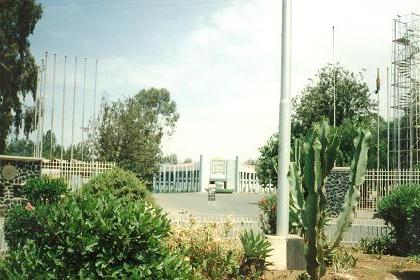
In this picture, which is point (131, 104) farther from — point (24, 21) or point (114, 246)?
point (114, 246)

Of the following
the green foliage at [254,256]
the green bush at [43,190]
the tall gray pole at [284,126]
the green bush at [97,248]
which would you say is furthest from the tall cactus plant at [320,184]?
the green bush at [43,190]

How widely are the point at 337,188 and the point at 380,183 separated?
7.33 feet

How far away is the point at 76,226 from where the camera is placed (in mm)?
4609

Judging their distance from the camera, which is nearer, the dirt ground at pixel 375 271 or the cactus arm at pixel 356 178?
the cactus arm at pixel 356 178

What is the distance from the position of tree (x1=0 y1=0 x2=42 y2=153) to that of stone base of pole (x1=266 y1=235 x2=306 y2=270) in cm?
2629

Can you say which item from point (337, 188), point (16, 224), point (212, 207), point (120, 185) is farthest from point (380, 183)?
Answer: point (16, 224)

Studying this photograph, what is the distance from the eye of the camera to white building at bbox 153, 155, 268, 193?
91000 millimetres

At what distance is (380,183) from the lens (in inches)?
983

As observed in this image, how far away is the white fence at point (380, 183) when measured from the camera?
23.9 meters

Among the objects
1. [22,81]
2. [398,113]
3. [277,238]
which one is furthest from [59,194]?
[398,113]

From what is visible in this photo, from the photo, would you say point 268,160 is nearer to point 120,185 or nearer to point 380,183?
point 380,183

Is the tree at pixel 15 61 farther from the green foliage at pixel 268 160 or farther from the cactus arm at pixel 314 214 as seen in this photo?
the cactus arm at pixel 314 214

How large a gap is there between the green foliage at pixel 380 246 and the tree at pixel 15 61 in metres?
24.6

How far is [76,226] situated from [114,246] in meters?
0.41
